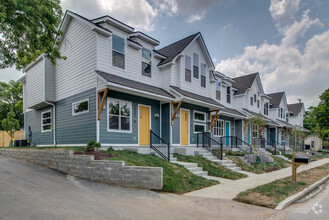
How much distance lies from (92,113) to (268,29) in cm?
1438

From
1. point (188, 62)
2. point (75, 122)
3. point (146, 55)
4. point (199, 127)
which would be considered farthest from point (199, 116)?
point (75, 122)

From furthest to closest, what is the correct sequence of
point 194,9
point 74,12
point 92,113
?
1. point 194,9
2. point 74,12
3. point 92,113

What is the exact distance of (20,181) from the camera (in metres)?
6.98

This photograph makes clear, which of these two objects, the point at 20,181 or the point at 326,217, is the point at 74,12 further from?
the point at 326,217

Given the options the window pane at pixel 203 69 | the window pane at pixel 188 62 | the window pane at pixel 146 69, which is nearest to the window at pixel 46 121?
the window pane at pixel 146 69

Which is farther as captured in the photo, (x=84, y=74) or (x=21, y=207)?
(x=84, y=74)

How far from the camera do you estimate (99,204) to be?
16.7ft

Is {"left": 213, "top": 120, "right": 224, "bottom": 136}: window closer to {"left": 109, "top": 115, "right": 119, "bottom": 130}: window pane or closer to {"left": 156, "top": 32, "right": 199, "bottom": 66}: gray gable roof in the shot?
{"left": 156, "top": 32, "right": 199, "bottom": 66}: gray gable roof

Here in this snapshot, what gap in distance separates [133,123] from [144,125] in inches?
31.8

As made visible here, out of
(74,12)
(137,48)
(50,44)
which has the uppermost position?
(74,12)

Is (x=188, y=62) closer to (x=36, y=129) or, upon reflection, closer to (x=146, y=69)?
(x=146, y=69)

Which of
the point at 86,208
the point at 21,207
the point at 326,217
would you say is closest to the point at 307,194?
the point at 326,217

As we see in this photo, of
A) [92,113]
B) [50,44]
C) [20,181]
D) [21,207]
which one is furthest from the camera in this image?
[92,113]

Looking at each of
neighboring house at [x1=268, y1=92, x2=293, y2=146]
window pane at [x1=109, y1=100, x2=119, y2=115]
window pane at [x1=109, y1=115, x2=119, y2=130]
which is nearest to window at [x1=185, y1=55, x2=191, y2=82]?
window pane at [x1=109, y1=100, x2=119, y2=115]
